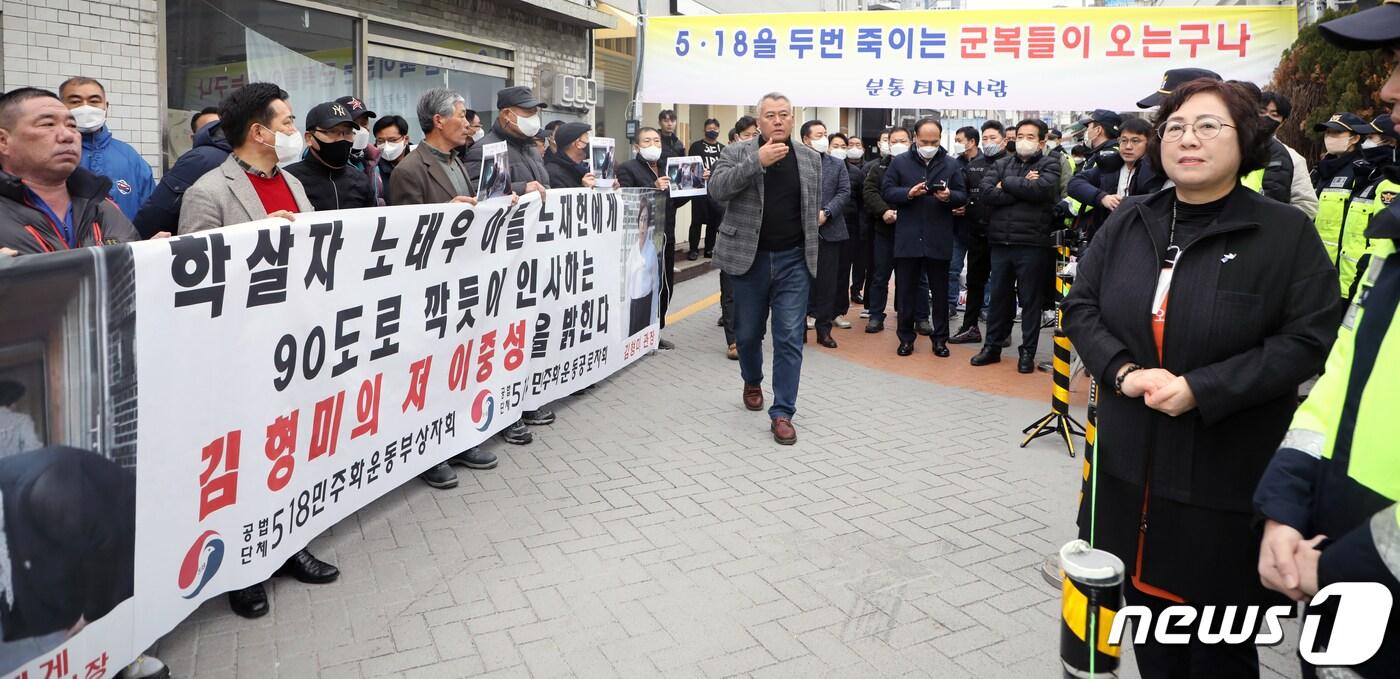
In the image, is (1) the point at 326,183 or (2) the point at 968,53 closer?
(1) the point at 326,183

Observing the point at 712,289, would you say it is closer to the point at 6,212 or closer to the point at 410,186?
the point at 410,186

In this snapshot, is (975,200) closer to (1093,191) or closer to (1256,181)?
(1093,191)

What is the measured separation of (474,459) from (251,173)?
79.0 inches

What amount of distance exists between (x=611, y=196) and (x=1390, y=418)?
6183 mm

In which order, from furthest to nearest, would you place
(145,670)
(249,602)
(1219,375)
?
(249,602) < (145,670) < (1219,375)

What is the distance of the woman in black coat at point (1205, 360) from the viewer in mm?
2537

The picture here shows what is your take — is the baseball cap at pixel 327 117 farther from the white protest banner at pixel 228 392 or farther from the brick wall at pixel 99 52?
the brick wall at pixel 99 52

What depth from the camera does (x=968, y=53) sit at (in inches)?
407

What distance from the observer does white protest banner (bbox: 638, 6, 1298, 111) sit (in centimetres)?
976

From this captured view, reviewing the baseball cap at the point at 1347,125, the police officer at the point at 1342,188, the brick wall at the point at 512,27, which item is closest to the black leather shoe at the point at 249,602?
the police officer at the point at 1342,188

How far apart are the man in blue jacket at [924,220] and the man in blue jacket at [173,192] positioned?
20.0ft

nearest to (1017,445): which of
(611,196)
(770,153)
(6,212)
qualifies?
(770,153)

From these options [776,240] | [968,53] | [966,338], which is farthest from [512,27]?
[776,240]

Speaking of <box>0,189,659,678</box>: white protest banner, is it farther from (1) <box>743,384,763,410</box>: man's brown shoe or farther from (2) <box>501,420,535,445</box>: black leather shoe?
(1) <box>743,384,763,410</box>: man's brown shoe
